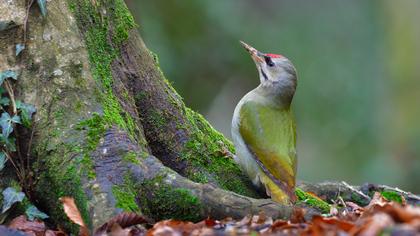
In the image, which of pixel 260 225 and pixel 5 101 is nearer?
pixel 260 225

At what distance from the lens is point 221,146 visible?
24.6ft

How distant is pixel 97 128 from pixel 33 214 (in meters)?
0.77

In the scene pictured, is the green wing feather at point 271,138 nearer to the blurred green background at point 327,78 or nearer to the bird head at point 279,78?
the bird head at point 279,78

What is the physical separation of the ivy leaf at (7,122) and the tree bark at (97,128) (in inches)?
6.1

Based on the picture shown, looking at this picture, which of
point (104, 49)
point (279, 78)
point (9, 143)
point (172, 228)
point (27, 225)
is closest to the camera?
point (172, 228)

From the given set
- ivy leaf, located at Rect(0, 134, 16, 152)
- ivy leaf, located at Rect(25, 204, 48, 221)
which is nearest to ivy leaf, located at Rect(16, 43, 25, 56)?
ivy leaf, located at Rect(0, 134, 16, 152)

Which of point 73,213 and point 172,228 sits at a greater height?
point 172,228

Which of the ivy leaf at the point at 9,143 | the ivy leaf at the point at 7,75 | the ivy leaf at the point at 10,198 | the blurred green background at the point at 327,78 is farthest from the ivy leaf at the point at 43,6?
the blurred green background at the point at 327,78

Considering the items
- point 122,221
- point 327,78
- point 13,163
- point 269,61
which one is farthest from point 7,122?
point 327,78

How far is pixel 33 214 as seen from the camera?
19.0 ft

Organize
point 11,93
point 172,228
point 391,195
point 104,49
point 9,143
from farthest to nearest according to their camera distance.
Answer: point 391,195
point 104,49
point 11,93
point 9,143
point 172,228

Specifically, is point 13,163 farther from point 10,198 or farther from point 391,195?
point 391,195

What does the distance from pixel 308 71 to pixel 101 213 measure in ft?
41.2

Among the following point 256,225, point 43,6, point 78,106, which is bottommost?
point 256,225
